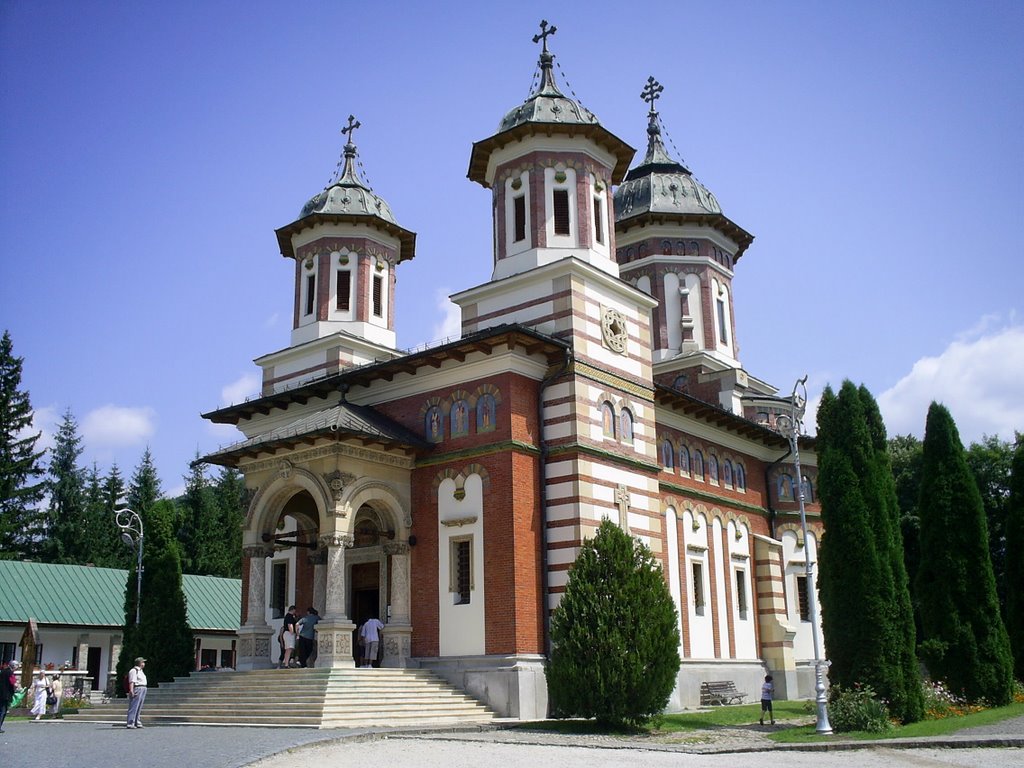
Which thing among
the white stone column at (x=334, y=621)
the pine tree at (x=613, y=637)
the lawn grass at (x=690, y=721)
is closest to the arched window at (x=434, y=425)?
the white stone column at (x=334, y=621)

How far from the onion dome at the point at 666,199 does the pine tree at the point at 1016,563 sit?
14674 mm

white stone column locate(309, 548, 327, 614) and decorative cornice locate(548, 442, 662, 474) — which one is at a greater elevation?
decorative cornice locate(548, 442, 662, 474)

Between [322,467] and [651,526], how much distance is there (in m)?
8.49

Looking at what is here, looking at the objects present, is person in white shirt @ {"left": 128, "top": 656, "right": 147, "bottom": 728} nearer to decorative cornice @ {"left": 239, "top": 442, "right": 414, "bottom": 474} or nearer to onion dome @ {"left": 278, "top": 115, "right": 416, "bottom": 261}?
decorative cornice @ {"left": 239, "top": 442, "right": 414, "bottom": 474}

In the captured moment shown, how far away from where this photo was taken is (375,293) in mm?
32812

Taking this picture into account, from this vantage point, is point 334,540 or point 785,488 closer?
point 334,540

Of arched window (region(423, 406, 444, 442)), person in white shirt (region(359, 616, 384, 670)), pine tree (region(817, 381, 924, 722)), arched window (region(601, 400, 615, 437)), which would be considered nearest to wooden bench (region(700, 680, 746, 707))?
pine tree (region(817, 381, 924, 722))

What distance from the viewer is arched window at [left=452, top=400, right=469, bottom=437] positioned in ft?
80.1

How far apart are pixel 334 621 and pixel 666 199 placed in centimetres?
2256

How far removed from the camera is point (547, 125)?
27.3 metres

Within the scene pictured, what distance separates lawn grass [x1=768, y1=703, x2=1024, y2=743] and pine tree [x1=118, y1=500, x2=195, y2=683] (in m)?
15.9

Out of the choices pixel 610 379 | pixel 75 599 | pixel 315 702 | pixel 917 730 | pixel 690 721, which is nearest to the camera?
pixel 917 730

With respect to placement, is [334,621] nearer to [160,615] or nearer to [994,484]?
[160,615]

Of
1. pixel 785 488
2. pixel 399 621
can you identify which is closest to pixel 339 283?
pixel 399 621
